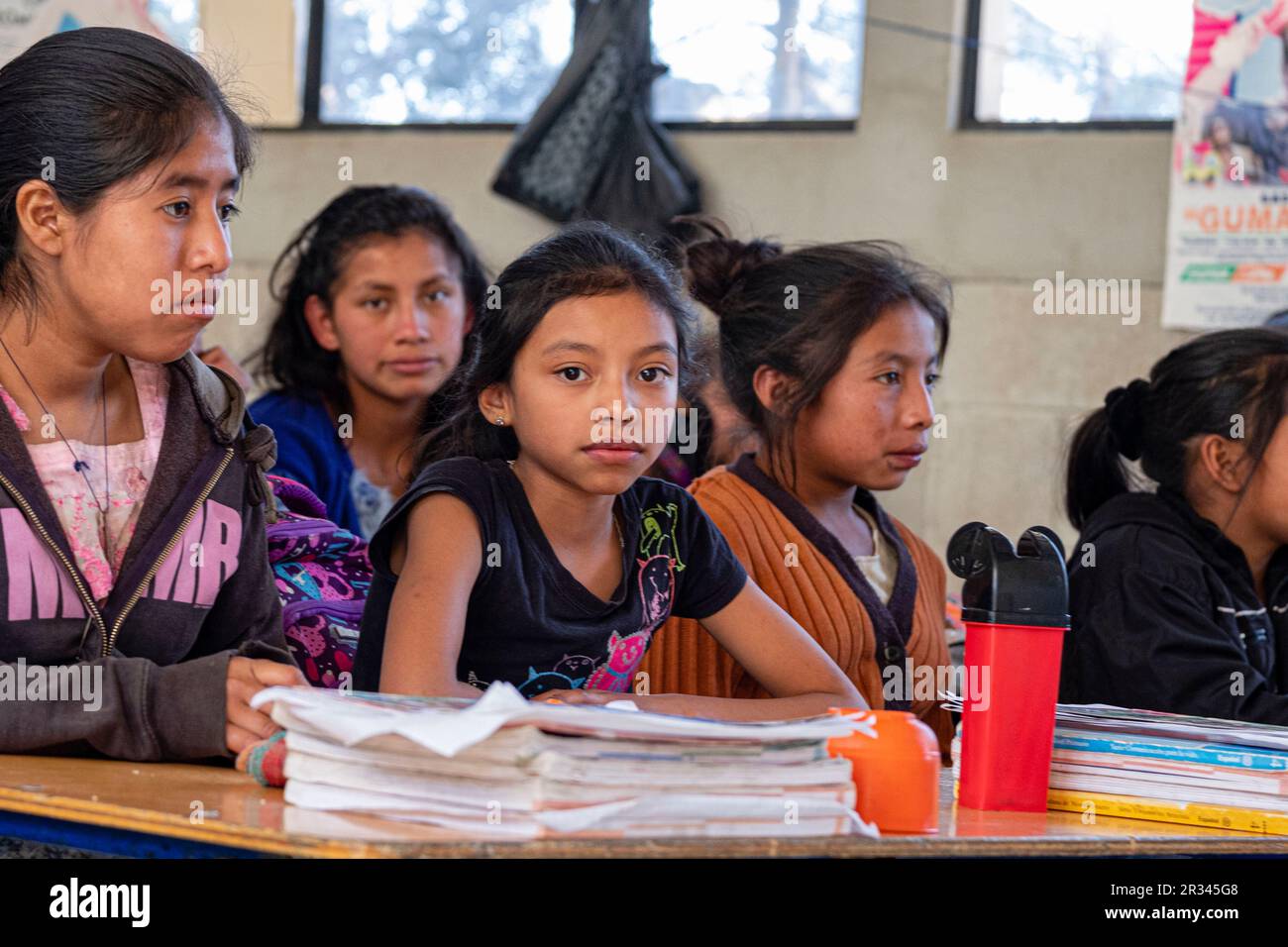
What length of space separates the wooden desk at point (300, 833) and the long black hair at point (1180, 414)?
1.18m

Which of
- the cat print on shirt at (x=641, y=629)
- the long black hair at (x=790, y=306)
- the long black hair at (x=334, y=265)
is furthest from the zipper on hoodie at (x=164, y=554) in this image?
the long black hair at (x=334, y=265)

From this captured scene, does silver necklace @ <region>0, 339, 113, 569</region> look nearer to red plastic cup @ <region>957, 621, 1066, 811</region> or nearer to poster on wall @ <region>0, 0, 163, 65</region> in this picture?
red plastic cup @ <region>957, 621, 1066, 811</region>

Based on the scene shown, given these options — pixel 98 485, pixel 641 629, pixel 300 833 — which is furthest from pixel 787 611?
pixel 300 833

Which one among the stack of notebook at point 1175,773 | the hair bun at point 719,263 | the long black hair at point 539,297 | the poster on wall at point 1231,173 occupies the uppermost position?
the poster on wall at point 1231,173

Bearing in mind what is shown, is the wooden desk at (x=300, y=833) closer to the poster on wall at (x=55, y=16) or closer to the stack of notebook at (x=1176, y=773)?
the stack of notebook at (x=1176, y=773)

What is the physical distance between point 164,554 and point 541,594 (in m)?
0.43

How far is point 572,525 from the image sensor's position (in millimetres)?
1865

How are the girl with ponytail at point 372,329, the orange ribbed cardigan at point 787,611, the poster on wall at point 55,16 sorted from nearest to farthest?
the orange ribbed cardigan at point 787,611
the girl with ponytail at point 372,329
the poster on wall at point 55,16

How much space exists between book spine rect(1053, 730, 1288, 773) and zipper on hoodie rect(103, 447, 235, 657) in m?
0.91

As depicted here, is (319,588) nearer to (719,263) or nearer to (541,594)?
(541,594)

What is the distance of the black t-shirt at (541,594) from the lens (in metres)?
1.77

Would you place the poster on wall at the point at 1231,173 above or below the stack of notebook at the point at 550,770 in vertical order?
above

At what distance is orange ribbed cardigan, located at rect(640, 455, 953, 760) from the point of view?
7.06ft

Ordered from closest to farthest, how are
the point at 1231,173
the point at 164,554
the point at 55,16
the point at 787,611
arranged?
the point at 164,554
the point at 787,611
the point at 1231,173
the point at 55,16
